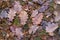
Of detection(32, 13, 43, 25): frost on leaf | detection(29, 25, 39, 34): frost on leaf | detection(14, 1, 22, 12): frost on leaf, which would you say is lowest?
detection(29, 25, 39, 34): frost on leaf

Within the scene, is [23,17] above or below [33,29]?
above

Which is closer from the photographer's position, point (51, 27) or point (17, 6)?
point (51, 27)

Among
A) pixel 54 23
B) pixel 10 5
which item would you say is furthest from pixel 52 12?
pixel 10 5

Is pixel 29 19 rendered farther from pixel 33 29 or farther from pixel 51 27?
pixel 51 27

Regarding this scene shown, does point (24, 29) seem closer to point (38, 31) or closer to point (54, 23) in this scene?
point (38, 31)

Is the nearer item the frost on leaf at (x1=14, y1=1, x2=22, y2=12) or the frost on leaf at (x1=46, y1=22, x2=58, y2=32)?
the frost on leaf at (x1=46, y1=22, x2=58, y2=32)

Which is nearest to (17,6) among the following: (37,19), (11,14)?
(11,14)

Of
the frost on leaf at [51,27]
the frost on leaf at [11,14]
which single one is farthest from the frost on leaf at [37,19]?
the frost on leaf at [11,14]

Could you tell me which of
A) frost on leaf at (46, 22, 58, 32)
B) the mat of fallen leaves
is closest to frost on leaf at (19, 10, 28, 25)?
the mat of fallen leaves

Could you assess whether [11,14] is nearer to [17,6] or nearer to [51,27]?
[17,6]

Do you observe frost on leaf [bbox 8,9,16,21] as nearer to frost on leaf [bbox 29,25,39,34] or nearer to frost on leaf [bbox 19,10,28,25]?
frost on leaf [bbox 19,10,28,25]
